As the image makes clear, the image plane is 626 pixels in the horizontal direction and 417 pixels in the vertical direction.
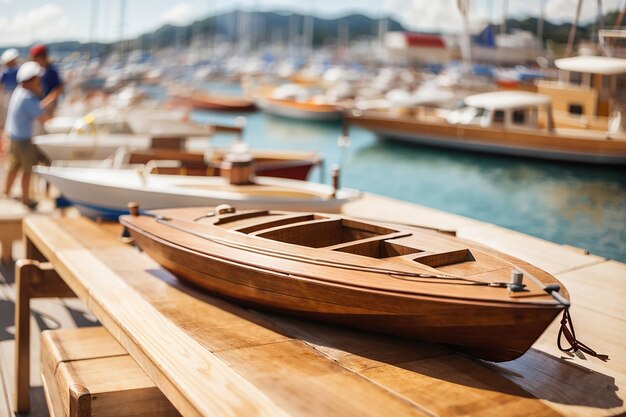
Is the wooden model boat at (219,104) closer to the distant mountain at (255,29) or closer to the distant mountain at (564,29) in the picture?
the distant mountain at (564,29)

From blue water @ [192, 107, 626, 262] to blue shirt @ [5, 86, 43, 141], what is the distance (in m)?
7.07

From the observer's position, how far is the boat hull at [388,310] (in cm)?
231

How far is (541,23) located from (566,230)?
16.7ft

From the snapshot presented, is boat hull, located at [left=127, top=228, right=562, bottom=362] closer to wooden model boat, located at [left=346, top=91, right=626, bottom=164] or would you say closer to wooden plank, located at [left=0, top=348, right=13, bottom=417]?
wooden plank, located at [left=0, top=348, right=13, bottom=417]

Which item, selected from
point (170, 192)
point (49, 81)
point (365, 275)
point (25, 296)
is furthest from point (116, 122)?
point (365, 275)

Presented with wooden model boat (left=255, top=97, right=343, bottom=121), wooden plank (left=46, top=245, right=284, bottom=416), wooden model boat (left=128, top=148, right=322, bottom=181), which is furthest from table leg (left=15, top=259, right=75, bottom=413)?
wooden model boat (left=255, top=97, right=343, bottom=121)

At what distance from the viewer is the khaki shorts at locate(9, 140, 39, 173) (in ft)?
23.2

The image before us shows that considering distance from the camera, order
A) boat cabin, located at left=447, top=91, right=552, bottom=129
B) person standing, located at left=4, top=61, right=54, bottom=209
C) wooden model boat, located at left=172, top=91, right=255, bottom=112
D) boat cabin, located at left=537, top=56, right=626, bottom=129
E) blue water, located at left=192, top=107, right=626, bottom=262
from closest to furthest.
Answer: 1. person standing, located at left=4, top=61, right=54, bottom=209
2. blue water, located at left=192, top=107, right=626, bottom=262
3. boat cabin, located at left=537, top=56, right=626, bottom=129
4. boat cabin, located at left=447, top=91, right=552, bottom=129
5. wooden model boat, located at left=172, top=91, right=255, bottom=112

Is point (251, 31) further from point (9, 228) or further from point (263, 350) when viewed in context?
point (263, 350)

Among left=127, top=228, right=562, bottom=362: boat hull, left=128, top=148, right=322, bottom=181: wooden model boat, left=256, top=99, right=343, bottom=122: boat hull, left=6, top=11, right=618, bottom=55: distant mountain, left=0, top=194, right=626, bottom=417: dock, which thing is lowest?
left=0, top=194, right=626, bottom=417: dock

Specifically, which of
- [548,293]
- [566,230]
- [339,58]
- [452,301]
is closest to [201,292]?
[452,301]

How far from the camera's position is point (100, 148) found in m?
8.66

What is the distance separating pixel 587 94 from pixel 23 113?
472 inches

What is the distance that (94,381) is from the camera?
2930 millimetres
